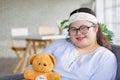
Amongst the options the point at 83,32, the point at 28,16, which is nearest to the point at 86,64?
the point at 83,32

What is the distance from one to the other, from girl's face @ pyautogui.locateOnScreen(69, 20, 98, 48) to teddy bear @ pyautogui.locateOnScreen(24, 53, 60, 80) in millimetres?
266

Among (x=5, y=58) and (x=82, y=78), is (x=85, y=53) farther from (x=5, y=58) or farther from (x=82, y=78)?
(x=5, y=58)

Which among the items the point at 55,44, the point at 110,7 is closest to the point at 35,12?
the point at 110,7

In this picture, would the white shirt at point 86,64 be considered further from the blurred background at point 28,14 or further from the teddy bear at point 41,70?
the blurred background at point 28,14

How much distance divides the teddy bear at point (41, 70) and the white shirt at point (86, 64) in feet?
0.37

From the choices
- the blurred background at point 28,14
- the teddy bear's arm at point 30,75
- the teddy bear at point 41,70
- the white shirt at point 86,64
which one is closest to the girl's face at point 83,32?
the white shirt at point 86,64

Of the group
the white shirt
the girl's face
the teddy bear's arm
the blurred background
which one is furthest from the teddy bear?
the blurred background

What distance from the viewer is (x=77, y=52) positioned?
1835 millimetres

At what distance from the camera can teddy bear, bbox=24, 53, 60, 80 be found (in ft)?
5.35

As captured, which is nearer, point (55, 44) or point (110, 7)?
point (55, 44)

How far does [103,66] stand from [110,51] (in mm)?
170

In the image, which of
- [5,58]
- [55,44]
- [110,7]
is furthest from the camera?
[5,58]

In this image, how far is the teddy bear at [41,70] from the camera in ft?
5.35

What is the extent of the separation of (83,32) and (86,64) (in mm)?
230
